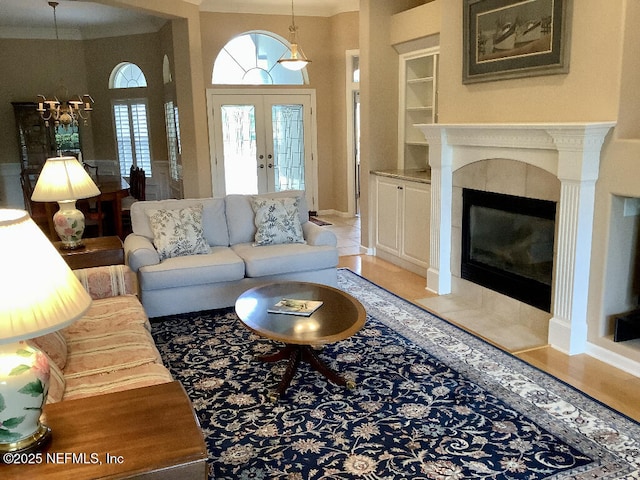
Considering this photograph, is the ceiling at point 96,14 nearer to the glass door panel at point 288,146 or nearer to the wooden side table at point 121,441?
the glass door panel at point 288,146

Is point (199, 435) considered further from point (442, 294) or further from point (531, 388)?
point (442, 294)

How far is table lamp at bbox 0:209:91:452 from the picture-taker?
1.38 m

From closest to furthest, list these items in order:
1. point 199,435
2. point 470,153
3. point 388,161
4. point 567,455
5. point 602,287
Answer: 1. point 199,435
2. point 567,455
3. point 602,287
4. point 470,153
5. point 388,161

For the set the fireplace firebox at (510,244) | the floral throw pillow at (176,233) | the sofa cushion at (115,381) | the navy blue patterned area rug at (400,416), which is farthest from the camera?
the floral throw pillow at (176,233)

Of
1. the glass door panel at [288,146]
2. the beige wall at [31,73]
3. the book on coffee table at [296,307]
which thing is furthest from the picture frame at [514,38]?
the beige wall at [31,73]

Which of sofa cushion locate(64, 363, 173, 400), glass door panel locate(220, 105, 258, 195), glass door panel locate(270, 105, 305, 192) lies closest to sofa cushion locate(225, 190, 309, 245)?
sofa cushion locate(64, 363, 173, 400)

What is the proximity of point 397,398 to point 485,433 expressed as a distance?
0.54 metres

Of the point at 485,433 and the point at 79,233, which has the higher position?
the point at 79,233

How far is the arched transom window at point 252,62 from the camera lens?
8023mm

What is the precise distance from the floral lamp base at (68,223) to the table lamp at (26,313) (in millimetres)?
2710

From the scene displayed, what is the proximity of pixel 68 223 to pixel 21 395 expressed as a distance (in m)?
2.86

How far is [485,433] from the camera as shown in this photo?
109 inches

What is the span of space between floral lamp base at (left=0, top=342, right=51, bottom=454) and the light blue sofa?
2698mm

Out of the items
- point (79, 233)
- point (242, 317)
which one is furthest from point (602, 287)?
point (79, 233)
